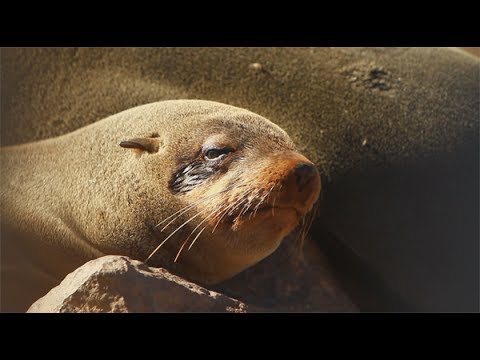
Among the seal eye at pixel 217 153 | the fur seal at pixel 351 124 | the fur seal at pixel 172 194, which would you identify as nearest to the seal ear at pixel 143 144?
the fur seal at pixel 172 194

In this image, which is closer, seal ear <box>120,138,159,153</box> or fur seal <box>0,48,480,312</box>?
seal ear <box>120,138,159,153</box>

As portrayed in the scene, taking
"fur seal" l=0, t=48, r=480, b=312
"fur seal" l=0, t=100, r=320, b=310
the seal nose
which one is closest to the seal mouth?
"fur seal" l=0, t=100, r=320, b=310

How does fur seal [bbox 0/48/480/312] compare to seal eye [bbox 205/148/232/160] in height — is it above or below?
below

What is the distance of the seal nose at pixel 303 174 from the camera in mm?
3080

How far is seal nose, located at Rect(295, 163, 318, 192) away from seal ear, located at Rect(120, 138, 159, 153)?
2.60 ft

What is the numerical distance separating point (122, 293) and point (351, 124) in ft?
7.95

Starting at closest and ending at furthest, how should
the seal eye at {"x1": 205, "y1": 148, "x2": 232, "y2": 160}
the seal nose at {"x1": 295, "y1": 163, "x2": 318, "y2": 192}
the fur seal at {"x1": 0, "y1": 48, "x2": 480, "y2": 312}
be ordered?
1. the seal nose at {"x1": 295, "y1": 163, "x2": 318, "y2": 192}
2. the seal eye at {"x1": 205, "y1": 148, "x2": 232, "y2": 160}
3. the fur seal at {"x1": 0, "y1": 48, "x2": 480, "y2": 312}

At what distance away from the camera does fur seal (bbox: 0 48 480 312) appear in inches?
182

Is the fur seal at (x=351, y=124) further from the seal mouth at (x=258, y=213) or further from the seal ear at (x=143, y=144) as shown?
the seal mouth at (x=258, y=213)

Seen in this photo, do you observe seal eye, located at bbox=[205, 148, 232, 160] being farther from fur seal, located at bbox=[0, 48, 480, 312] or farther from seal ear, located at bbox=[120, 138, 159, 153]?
fur seal, located at bbox=[0, 48, 480, 312]

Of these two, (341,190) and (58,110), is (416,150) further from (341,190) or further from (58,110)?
(58,110)

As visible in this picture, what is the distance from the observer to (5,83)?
4887mm

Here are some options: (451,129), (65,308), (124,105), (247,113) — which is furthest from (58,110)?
(451,129)

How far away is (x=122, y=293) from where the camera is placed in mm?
2842
